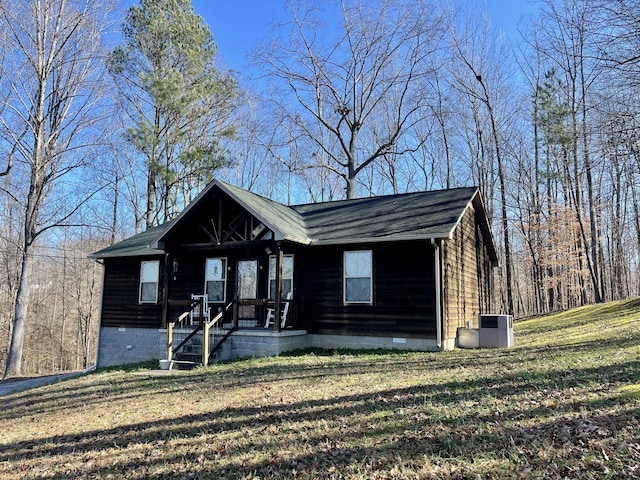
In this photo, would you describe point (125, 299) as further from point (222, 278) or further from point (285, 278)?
point (285, 278)

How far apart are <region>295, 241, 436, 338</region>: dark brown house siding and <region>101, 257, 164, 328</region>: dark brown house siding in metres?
5.87

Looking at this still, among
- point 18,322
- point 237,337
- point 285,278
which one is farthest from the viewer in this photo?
point 18,322

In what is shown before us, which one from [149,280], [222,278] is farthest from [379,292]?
[149,280]

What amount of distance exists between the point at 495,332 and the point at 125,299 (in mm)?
12847

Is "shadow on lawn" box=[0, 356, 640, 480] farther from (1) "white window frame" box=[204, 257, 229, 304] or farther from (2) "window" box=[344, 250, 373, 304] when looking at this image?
(1) "white window frame" box=[204, 257, 229, 304]

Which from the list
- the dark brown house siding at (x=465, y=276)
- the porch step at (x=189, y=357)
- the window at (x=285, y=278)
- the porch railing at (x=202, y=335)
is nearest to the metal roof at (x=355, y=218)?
the dark brown house siding at (x=465, y=276)

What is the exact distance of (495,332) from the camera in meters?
12.9

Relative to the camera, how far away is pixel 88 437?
264 inches

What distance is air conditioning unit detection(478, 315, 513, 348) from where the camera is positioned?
12750 mm

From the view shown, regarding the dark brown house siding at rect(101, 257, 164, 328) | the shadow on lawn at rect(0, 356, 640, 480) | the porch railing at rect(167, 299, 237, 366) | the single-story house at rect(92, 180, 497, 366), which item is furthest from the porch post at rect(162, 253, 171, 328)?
the shadow on lawn at rect(0, 356, 640, 480)

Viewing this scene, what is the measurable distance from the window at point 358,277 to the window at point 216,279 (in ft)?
14.3

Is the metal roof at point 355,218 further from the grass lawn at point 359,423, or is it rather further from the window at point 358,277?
the grass lawn at point 359,423

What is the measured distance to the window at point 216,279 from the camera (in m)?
15.3

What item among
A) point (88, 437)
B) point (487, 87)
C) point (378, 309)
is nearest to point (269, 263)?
point (378, 309)
